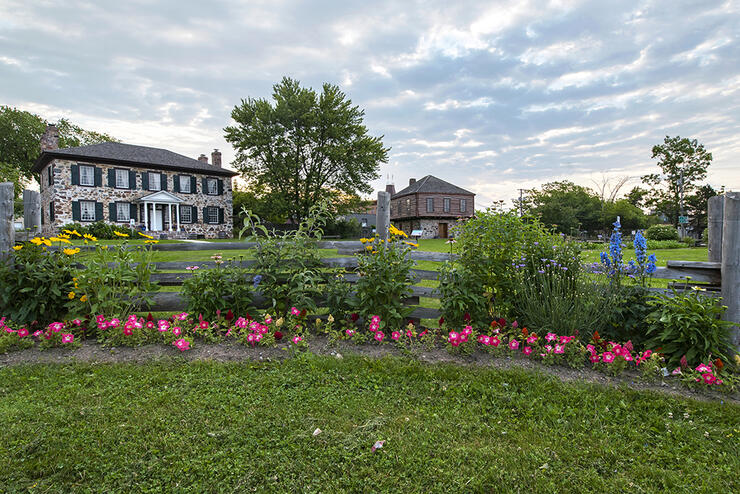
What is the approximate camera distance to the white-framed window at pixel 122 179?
996 inches

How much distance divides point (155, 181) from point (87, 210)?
4702 mm

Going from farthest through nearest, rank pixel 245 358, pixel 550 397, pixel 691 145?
pixel 691 145, pixel 245 358, pixel 550 397

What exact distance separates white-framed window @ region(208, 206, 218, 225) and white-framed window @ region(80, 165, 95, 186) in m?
7.70

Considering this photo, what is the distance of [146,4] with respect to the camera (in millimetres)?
5973

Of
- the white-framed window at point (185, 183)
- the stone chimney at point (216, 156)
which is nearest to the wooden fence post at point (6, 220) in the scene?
the white-framed window at point (185, 183)

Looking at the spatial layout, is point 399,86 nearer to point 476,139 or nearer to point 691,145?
point 476,139

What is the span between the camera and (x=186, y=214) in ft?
92.7

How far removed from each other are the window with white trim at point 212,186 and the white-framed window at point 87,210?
7.75 metres

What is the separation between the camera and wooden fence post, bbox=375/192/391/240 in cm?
444

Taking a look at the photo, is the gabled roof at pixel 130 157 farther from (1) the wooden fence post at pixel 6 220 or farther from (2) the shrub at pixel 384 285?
(2) the shrub at pixel 384 285

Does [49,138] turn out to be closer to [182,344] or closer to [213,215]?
[213,215]

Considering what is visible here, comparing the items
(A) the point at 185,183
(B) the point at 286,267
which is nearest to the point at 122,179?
(A) the point at 185,183

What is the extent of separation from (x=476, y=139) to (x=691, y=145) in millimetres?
36296

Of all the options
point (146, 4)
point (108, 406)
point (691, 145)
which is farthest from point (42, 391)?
point (691, 145)
